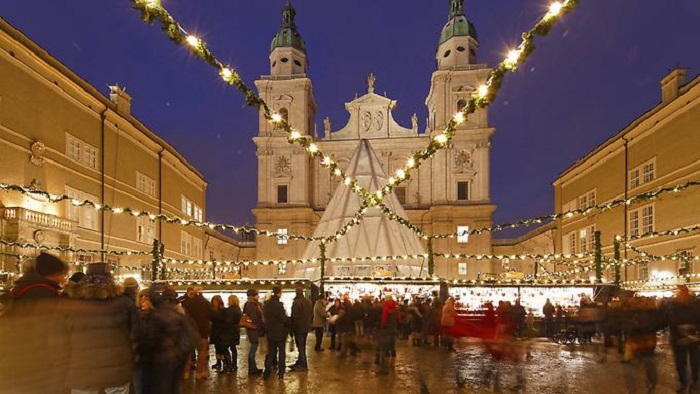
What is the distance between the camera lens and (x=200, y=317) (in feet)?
36.8

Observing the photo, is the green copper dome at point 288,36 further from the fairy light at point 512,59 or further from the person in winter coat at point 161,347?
the person in winter coat at point 161,347

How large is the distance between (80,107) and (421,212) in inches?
1427

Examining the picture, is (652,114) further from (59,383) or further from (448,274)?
(59,383)

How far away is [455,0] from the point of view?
63.3 m

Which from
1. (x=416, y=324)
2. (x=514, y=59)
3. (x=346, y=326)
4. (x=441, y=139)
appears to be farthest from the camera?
(x=416, y=324)

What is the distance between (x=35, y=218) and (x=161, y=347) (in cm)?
1905

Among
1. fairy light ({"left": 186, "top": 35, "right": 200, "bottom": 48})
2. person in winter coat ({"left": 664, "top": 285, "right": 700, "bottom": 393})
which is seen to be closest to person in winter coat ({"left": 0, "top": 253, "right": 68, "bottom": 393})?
fairy light ({"left": 186, "top": 35, "right": 200, "bottom": 48})

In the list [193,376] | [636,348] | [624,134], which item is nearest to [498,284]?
[636,348]

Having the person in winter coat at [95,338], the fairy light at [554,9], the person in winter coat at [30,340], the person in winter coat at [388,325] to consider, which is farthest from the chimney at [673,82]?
the person in winter coat at [30,340]

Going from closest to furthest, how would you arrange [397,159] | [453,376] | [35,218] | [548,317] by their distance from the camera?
[453,376] < [548,317] < [35,218] < [397,159]

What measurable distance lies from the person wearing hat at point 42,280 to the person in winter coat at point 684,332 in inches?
338

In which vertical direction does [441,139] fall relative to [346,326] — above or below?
above

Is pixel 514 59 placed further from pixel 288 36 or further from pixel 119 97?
pixel 288 36

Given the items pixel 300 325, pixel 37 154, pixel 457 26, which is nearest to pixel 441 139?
pixel 300 325
